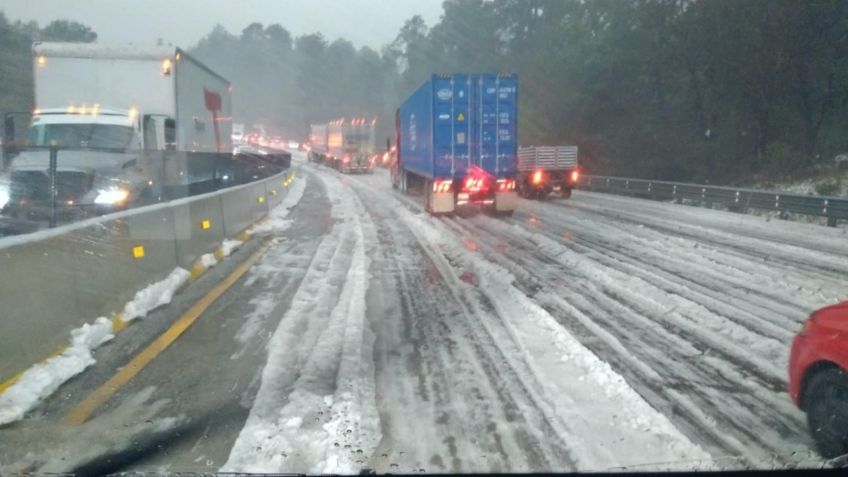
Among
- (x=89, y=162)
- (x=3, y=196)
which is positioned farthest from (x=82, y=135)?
(x=3, y=196)

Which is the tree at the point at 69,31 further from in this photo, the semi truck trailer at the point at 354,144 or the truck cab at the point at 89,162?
the truck cab at the point at 89,162

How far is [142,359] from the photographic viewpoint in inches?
301

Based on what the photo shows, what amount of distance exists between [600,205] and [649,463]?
25.8 meters

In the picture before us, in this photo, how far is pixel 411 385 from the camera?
270 inches

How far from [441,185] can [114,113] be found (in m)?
9.18

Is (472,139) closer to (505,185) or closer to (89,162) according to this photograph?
(505,185)

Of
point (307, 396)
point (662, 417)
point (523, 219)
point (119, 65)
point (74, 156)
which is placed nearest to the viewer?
point (662, 417)

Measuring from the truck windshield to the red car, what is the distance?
53.9 ft

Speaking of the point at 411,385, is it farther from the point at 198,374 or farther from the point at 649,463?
the point at 649,463

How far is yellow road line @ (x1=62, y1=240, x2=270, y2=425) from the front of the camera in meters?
6.12

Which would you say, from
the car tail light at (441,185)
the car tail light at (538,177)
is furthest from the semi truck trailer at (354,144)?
the car tail light at (441,185)

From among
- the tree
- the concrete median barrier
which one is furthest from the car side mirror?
the tree

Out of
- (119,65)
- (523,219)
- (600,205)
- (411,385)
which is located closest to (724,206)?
(600,205)

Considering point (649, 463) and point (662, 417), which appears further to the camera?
point (662, 417)
